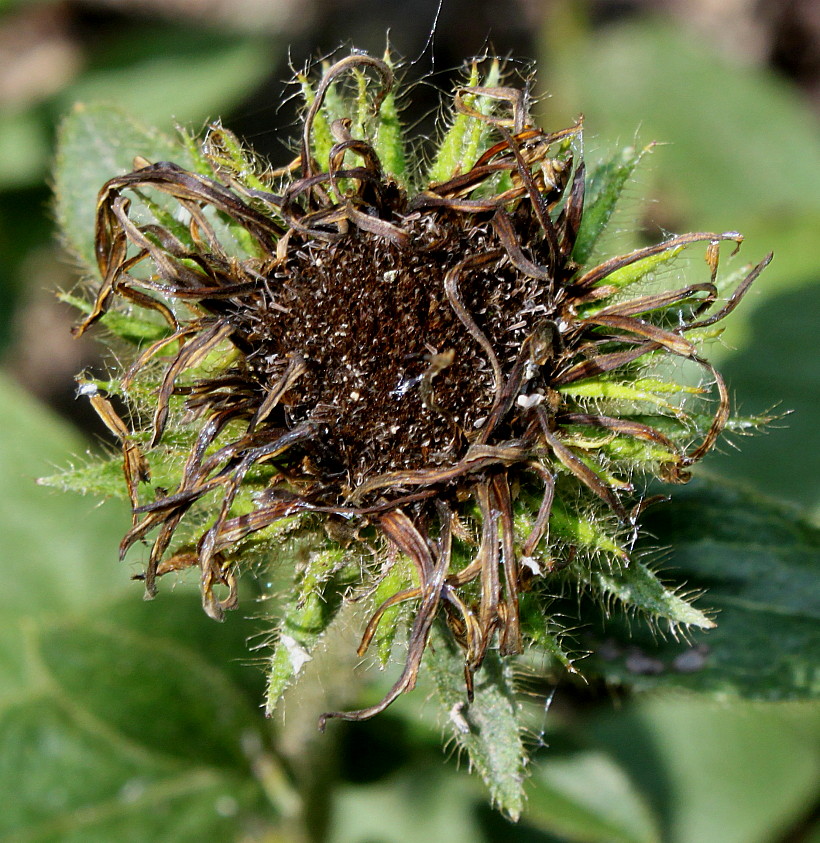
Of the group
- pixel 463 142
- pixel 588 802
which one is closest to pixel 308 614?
pixel 463 142

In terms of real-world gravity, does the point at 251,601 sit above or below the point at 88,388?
below

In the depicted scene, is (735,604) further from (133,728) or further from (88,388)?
(133,728)

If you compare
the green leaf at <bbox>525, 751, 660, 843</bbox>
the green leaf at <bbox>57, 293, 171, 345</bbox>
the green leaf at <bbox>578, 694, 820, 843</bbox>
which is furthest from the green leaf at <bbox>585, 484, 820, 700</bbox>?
the green leaf at <bbox>578, 694, 820, 843</bbox>

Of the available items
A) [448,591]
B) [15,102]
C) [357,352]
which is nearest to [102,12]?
[15,102]

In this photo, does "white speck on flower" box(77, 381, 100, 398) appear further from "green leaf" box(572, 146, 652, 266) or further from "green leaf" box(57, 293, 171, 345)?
"green leaf" box(572, 146, 652, 266)

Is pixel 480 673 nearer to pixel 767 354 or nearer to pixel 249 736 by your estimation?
pixel 249 736

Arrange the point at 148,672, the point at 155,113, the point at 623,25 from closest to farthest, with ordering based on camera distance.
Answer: the point at 148,672 < the point at 155,113 < the point at 623,25

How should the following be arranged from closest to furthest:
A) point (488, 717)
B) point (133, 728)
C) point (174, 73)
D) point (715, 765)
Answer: point (488, 717) < point (133, 728) < point (715, 765) < point (174, 73)

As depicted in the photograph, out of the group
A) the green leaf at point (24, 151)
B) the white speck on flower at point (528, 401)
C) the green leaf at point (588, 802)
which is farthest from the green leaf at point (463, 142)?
the green leaf at point (24, 151)
